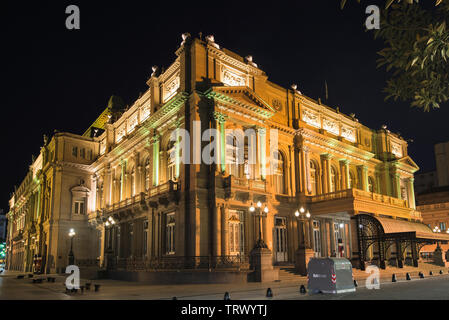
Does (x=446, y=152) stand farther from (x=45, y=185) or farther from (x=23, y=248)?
(x=23, y=248)

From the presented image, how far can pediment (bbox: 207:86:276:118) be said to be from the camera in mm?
31109


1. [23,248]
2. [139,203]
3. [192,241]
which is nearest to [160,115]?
[139,203]

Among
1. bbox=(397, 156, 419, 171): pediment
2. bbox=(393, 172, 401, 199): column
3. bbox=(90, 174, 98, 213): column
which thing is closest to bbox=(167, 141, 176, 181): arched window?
bbox=(90, 174, 98, 213): column

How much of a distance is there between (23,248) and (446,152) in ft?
264

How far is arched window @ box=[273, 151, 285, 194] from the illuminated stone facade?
0.35 feet

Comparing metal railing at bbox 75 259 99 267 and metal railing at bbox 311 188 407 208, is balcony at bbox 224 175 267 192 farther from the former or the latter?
metal railing at bbox 75 259 99 267

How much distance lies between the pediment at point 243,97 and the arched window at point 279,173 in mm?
4537

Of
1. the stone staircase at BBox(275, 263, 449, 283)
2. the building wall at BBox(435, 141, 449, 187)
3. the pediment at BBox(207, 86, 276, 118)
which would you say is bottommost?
the stone staircase at BBox(275, 263, 449, 283)

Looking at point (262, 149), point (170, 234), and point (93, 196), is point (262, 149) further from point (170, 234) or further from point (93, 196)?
point (93, 196)

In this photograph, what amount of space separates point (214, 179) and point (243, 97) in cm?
759

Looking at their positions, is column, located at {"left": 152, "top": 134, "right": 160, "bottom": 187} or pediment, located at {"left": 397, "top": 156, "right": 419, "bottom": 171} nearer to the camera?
column, located at {"left": 152, "top": 134, "right": 160, "bottom": 187}

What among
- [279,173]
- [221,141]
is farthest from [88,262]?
[279,173]

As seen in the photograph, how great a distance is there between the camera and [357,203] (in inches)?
1332
